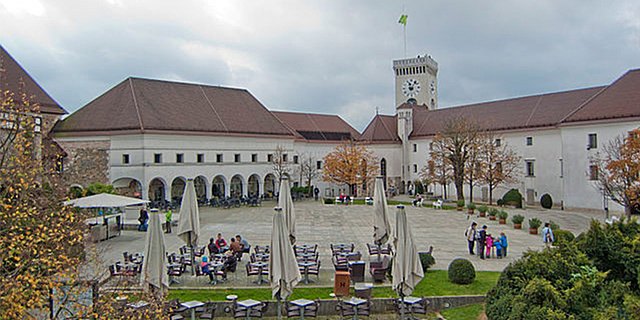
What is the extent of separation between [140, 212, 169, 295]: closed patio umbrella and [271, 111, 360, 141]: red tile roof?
141 feet

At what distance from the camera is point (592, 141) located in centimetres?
3697

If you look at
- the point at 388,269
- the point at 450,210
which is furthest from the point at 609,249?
Answer: the point at 450,210

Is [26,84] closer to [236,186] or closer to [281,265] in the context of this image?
[236,186]

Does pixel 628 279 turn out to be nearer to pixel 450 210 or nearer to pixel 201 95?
pixel 450 210

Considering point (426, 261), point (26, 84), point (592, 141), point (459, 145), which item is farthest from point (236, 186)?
point (426, 261)

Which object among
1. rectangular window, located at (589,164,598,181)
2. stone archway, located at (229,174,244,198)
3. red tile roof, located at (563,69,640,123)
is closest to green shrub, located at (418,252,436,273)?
rectangular window, located at (589,164,598,181)

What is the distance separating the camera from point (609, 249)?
37.3 ft

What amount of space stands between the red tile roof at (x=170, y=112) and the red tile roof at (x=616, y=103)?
29031mm

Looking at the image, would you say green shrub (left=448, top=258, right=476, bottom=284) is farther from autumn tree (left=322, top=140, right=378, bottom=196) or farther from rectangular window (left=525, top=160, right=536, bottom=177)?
rectangular window (left=525, top=160, right=536, bottom=177)

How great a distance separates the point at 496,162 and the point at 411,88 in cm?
3814

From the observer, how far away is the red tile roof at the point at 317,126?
57875 mm

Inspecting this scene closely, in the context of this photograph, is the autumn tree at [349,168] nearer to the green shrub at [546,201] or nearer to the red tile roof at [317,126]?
the red tile roof at [317,126]

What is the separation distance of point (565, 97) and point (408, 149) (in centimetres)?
1978

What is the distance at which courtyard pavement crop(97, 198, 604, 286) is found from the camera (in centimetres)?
1939
